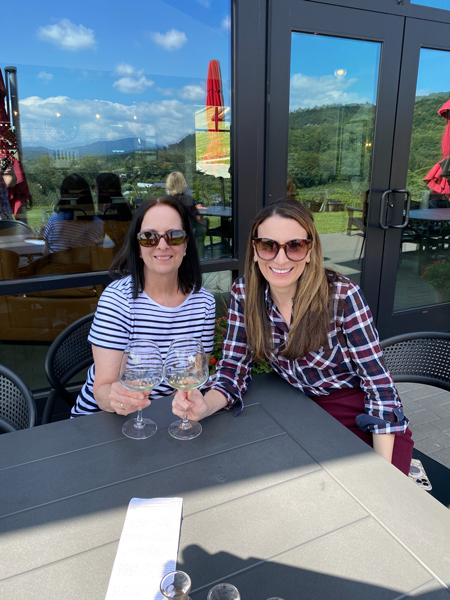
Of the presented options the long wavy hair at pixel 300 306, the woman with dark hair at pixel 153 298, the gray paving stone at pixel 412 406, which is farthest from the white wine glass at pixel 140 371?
the gray paving stone at pixel 412 406

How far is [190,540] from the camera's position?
0.85 metres

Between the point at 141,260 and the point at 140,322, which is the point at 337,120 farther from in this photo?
the point at 140,322

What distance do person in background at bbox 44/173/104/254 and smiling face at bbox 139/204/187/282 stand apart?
4.85 ft

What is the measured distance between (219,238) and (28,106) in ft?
5.09

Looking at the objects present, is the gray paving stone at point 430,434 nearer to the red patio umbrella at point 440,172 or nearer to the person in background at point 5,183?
the red patio umbrella at point 440,172

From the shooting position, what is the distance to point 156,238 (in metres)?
1.65

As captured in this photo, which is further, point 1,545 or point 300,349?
point 300,349

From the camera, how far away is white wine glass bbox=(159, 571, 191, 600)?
66 cm

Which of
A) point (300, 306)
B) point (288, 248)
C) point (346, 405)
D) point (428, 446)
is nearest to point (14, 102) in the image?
point (288, 248)

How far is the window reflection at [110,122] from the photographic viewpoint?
276 centimetres

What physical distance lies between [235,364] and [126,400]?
47 centimetres

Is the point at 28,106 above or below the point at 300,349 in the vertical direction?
A: above

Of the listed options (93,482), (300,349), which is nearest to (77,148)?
(300,349)

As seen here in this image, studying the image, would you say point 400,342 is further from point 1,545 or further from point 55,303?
point 55,303
